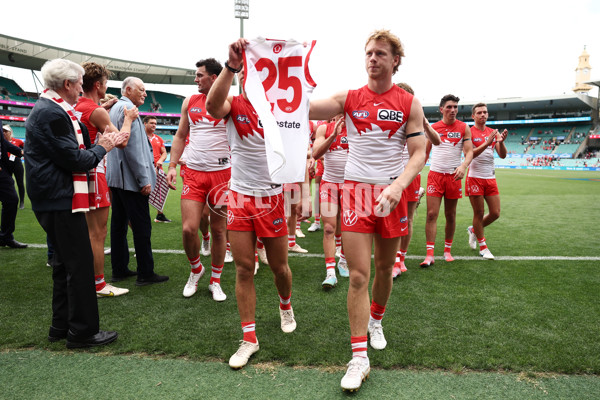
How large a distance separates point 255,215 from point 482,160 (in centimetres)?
446

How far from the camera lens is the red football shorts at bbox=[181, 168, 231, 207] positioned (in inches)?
155

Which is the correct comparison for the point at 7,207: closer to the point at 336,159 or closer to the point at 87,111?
the point at 87,111

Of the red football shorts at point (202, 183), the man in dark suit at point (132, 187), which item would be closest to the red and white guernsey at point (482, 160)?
the red football shorts at point (202, 183)

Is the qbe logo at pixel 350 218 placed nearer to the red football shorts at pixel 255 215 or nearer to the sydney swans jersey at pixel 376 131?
the sydney swans jersey at pixel 376 131

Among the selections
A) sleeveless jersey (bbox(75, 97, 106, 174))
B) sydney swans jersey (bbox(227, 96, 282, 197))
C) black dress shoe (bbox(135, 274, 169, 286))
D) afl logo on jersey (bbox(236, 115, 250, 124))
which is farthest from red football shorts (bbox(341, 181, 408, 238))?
black dress shoe (bbox(135, 274, 169, 286))

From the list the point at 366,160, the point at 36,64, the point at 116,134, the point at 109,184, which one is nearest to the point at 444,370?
the point at 366,160

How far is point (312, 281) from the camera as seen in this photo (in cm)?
452

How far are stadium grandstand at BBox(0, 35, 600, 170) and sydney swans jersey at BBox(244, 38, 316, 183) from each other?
46.1 metres

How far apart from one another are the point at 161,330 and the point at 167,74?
55670 millimetres

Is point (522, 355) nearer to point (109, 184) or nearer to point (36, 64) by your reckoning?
point (109, 184)

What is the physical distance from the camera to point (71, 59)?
43.2m

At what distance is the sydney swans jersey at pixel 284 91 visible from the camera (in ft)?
8.11

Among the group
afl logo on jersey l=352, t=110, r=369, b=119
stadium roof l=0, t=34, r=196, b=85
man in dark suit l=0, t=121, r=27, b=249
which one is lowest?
man in dark suit l=0, t=121, r=27, b=249

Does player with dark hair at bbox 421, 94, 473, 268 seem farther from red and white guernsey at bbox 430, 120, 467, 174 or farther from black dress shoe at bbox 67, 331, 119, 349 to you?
black dress shoe at bbox 67, 331, 119, 349
